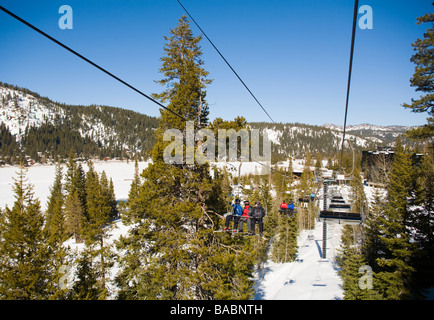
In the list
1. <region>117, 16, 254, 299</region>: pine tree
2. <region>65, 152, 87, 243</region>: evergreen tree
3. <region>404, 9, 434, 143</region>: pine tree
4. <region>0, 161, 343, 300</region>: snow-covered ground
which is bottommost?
Answer: <region>0, 161, 343, 300</region>: snow-covered ground

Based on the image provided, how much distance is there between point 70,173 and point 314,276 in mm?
48067

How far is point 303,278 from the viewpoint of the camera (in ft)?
106

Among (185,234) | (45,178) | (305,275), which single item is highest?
(185,234)

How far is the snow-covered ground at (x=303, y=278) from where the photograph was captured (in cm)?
2788

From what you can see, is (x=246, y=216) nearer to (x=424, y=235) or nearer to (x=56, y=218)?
(x=424, y=235)

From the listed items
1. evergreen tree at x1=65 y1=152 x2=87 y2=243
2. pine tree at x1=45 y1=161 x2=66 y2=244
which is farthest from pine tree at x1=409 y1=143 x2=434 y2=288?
Answer: evergreen tree at x1=65 y1=152 x2=87 y2=243

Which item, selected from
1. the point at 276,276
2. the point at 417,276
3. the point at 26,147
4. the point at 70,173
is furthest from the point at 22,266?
the point at 26,147

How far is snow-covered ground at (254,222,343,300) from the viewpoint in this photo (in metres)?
27.9

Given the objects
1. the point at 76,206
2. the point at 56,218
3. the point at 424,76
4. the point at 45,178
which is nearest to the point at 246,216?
the point at 424,76

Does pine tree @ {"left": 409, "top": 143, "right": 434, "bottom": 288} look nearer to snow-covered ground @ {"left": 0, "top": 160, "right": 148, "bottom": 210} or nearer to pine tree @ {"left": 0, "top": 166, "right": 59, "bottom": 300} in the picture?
pine tree @ {"left": 0, "top": 166, "right": 59, "bottom": 300}

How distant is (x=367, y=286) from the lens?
2031 centimetres

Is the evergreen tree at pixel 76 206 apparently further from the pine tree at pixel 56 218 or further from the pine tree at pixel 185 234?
the pine tree at pixel 185 234
